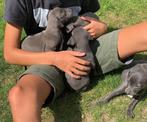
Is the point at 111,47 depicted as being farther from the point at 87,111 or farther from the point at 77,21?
the point at 87,111

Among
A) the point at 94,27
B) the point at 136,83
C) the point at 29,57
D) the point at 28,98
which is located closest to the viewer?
the point at 28,98

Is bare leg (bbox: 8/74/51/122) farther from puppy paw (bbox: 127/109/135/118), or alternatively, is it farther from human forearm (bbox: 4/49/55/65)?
puppy paw (bbox: 127/109/135/118)

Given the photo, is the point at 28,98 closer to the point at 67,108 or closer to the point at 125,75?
the point at 67,108

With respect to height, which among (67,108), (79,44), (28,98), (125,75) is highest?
(79,44)

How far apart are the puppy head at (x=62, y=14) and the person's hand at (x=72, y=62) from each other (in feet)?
0.68

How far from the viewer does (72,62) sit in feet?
8.64

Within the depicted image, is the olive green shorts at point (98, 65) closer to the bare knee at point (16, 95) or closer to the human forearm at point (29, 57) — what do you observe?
the human forearm at point (29, 57)

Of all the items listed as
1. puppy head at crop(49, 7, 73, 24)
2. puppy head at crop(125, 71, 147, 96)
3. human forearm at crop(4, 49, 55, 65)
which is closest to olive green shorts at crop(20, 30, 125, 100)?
human forearm at crop(4, 49, 55, 65)

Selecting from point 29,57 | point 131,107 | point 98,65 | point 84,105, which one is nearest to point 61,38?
point 29,57

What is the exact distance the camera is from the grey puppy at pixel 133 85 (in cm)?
260

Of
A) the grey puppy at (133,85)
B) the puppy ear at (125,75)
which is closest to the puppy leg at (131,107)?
the grey puppy at (133,85)

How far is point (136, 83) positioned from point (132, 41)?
0.96 feet

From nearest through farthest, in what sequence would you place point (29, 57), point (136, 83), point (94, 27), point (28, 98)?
point (28, 98) → point (136, 83) → point (29, 57) → point (94, 27)

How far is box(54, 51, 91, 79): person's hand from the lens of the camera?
2635mm
